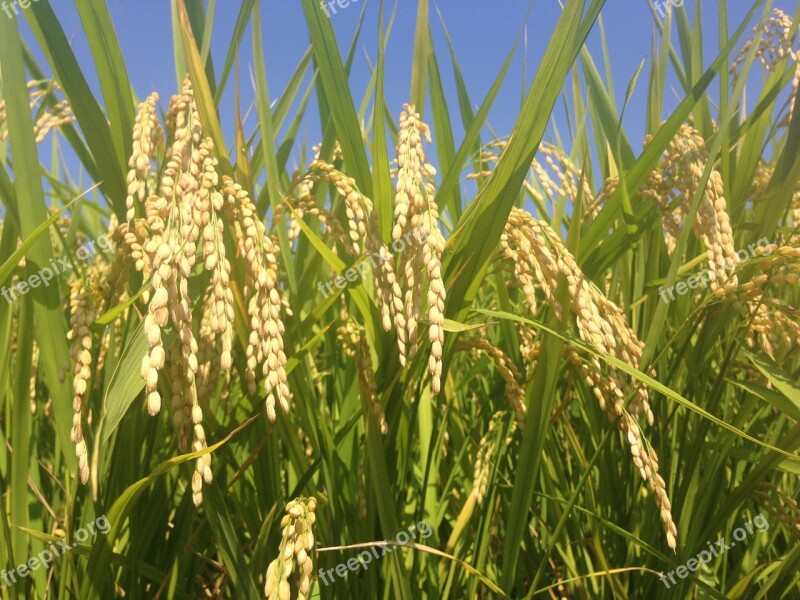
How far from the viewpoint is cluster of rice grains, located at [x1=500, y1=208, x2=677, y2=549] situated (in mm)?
1104

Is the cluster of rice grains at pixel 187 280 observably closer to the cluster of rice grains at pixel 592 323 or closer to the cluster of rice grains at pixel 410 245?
the cluster of rice grains at pixel 410 245

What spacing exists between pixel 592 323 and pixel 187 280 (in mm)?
677

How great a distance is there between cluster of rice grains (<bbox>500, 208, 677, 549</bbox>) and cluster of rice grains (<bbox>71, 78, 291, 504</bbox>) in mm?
492

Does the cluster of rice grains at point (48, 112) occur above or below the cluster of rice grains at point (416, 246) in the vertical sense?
above

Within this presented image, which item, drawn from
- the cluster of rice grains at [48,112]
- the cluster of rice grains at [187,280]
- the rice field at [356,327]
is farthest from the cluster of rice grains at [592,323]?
the cluster of rice grains at [48,112]

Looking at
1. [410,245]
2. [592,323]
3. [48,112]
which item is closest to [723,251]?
[592,323]

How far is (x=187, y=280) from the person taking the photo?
3.22 ft

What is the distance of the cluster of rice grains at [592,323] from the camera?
1.10 meters

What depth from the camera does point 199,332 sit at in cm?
146

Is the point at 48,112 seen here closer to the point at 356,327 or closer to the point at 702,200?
the point at 356,327

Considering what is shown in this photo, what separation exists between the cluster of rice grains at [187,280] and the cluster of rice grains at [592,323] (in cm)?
49

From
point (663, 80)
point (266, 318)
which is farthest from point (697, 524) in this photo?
point (663, 80)

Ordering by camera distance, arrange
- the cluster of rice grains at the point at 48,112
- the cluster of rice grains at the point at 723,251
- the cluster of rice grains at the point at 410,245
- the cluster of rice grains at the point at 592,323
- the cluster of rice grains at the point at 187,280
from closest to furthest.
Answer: the cluster of rice grains at the point at 187,280 → the cluster of rice grains at the point at 410,245 → the cluster of rice grains at the point at 592,323 → the cluster of rice grains at the point at 723,251 → the cluster of rice grains at the point at 48,112

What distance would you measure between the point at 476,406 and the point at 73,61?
1954 mm
